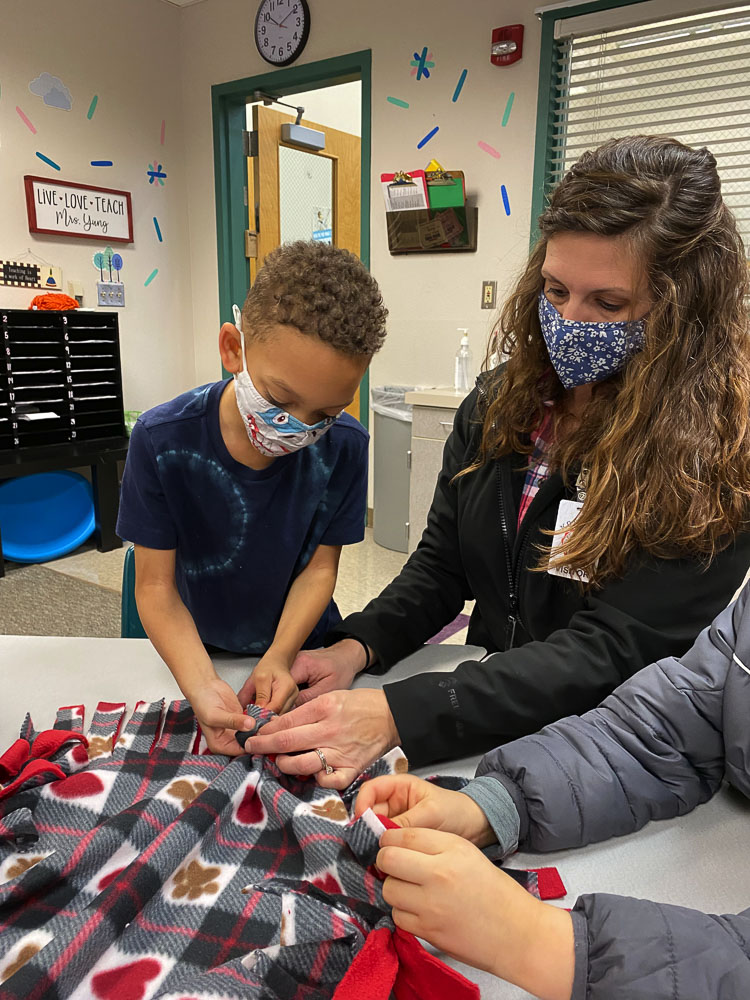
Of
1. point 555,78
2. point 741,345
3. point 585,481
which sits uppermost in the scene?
point 555,78

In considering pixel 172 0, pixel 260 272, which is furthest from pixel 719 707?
pixel 172 0

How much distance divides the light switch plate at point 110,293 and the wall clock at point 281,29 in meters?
1.55

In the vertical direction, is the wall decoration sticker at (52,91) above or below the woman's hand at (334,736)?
above

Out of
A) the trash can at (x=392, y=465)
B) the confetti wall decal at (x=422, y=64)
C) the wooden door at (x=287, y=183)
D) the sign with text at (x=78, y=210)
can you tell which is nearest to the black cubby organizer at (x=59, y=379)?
the sign with text at (x=78, y=210)

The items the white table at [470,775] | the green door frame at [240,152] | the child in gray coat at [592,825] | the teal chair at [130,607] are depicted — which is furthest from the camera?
the green door frame at [240,152]

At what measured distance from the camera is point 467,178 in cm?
359

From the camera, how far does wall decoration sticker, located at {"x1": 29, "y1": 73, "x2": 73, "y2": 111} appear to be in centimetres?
371

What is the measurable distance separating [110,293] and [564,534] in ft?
12.7

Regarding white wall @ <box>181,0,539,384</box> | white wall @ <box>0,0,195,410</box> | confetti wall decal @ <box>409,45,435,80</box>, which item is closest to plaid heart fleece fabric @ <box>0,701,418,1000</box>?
white wall @ <box>181,0,539,384</box>

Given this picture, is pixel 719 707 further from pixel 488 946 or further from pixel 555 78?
pixel 555 78

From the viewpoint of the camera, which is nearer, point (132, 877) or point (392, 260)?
point (132, 877)

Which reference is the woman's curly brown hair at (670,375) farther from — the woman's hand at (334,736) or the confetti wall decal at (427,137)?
the confetti wall decal at (427,137)

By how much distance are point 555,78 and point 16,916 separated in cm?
366

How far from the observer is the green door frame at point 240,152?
12.6ft
